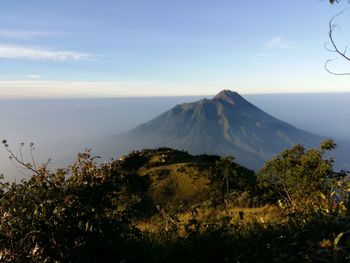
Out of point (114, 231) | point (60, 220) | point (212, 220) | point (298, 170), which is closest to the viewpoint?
point (60, 220)

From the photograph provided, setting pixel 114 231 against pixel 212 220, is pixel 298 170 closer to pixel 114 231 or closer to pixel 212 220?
pixel 212 220

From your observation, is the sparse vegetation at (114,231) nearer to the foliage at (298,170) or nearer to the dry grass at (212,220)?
the dry grass at (212,220)

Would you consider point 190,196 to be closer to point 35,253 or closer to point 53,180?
point 53,180

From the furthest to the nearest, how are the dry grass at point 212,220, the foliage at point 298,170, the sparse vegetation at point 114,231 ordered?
1. the foliage at point 298,170
2. the dry grass at point 212,220
3. the sparse vegetation at point 114,231

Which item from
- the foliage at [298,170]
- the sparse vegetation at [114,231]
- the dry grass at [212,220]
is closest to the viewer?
the sparse vegetation at [114,231]

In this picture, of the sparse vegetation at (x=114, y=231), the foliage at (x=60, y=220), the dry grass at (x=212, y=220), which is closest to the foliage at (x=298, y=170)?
the dry grass at (x=212, y=220)

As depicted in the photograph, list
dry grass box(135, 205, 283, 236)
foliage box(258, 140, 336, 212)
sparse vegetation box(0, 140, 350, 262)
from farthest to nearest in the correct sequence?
foliage box(258, 140, 336, 212) → dry grass box(135, 205, 283, 236) → sparse vegetation box(0, 140, 350, 262)

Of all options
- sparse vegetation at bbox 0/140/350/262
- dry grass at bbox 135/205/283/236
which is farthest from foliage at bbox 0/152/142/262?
dry grass at bbox 135/205/283/236

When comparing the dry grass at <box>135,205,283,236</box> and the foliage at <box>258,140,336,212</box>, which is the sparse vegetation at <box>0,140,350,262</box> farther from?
the foliage at <box>258,140,336,212</box>

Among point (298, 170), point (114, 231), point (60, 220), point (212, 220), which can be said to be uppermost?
point (60, 220)

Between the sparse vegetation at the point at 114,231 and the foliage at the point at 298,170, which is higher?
the sparse vegetation at the point at 114,231

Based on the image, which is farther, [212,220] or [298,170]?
[298,170]

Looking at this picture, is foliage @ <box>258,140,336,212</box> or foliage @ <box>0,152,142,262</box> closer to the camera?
foliage @ <box>0,152,142,262</box>

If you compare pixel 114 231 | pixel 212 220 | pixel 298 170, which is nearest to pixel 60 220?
pixel 114 231
